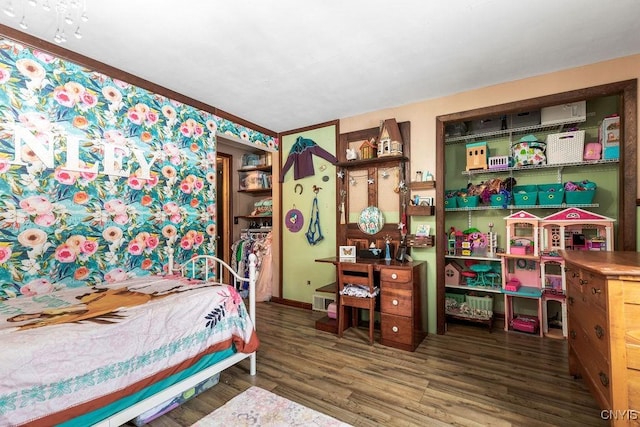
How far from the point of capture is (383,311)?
282cm

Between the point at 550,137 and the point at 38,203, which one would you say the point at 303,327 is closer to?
the point at 38,203

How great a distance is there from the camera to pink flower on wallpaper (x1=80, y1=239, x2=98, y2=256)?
2.24 meters

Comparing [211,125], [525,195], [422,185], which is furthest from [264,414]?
[525,195]

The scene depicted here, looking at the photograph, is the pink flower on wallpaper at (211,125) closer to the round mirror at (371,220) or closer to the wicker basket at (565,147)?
the round mirror at (371,220)

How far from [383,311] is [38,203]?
301 centimetres

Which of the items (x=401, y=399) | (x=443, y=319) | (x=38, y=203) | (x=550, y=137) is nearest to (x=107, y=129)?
(x=38, y=203)

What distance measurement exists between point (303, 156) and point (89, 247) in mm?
2605

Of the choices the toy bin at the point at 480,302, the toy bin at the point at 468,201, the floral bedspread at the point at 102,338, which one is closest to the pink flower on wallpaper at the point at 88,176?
the floral bedspread at the point at 102,338

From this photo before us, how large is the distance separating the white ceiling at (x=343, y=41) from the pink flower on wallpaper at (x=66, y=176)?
96 cm

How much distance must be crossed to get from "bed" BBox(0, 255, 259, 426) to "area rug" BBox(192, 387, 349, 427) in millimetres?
252

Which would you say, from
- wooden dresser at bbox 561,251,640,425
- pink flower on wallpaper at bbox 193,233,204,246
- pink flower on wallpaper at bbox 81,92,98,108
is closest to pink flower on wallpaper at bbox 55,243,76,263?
pink flower on wallpaper at bbox 193,233,204,246

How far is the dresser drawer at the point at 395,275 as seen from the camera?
269 centimetres

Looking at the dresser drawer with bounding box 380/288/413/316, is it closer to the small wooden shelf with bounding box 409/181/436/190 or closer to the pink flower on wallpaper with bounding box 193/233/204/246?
the small wooden shelf with bounding box 409/181/436/190

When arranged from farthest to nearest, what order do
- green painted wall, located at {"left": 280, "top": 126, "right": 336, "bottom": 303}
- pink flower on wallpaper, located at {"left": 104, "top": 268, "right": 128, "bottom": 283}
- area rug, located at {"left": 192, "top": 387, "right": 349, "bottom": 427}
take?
green painted wall, located at {"left": 280, "top": 126, "right": 336, "bottom": 303}, pink flower on wallpaper, located at {"left": 104, "top": 268, "right": 128, "bottom": 283}, area rug, located at {"left": 192, "top": 387, "right": 349, "bottom": 427}
